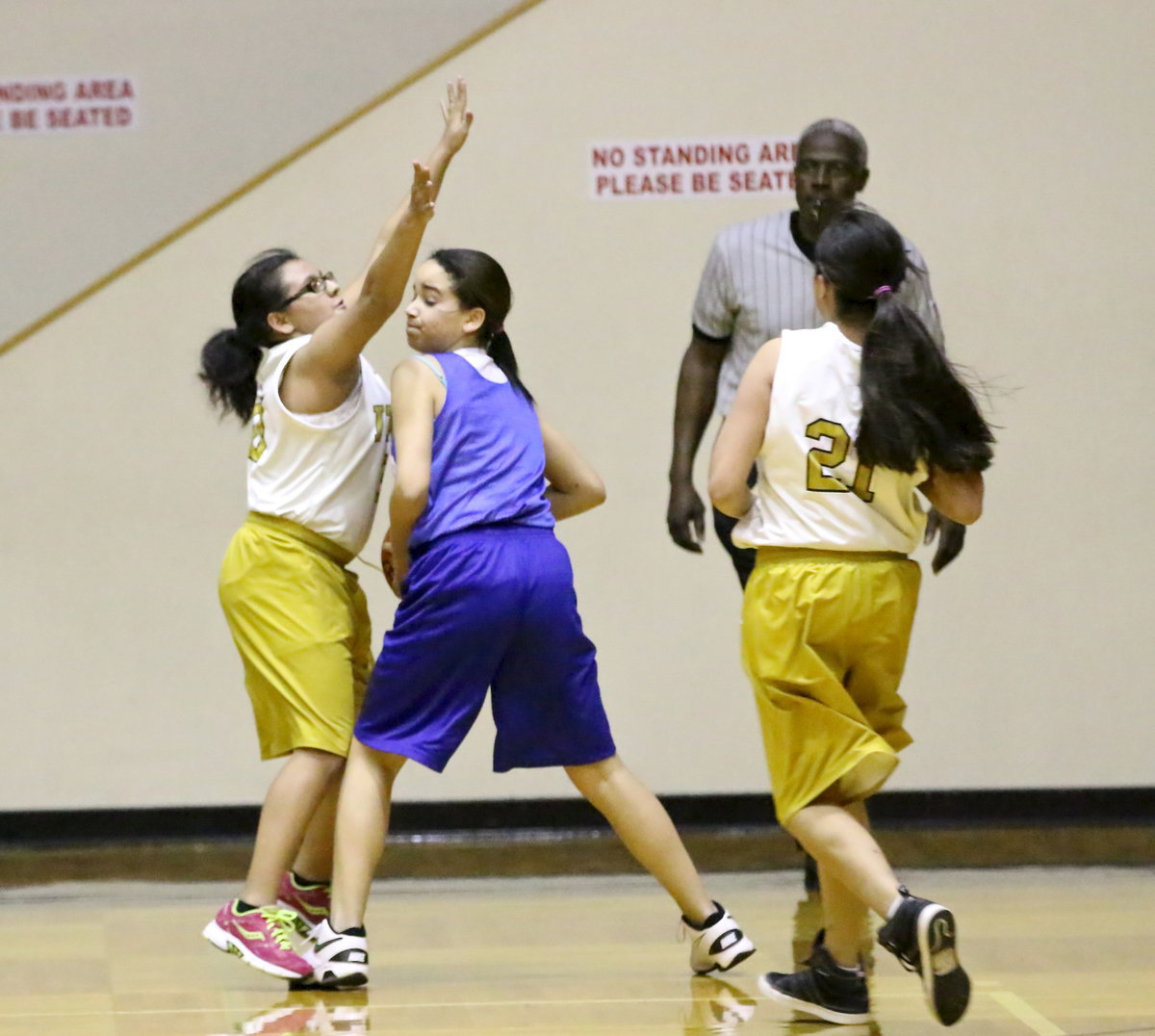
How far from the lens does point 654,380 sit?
5414mm

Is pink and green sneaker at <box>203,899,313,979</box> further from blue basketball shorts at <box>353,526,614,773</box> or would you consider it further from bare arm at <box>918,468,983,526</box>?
bare arm at <box>918,468,983,526</box>

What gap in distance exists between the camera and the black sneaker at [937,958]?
276cm

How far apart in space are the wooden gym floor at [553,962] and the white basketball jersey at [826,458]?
0.85 m

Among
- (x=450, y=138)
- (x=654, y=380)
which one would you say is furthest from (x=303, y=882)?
(x=654, y=380)

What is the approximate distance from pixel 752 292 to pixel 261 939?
6.15 feet

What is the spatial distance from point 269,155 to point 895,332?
2785 millimetres

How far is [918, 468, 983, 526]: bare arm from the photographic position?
10.1 feet

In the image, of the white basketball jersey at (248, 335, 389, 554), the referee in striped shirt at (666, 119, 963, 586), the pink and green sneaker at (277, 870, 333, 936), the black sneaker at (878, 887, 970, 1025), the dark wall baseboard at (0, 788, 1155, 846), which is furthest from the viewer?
the dark wall baseboard at (0, 788, 1155, 846)

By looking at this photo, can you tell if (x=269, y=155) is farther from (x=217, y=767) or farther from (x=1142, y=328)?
(x=1142, y=328)

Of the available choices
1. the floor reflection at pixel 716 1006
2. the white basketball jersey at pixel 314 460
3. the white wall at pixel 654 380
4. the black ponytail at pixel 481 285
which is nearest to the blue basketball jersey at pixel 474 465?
the black ponytail at pixel 481 285

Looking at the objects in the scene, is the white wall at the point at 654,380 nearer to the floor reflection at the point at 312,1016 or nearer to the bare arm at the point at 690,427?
the bare arm at the point at 690,427

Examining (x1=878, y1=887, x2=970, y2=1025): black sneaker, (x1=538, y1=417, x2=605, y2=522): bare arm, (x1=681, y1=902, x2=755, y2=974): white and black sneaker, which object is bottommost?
(x1=681, y1=902, x2=755, y2=974): white and black sneaker

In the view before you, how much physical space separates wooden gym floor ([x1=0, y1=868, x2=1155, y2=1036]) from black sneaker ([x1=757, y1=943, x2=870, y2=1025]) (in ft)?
0.12

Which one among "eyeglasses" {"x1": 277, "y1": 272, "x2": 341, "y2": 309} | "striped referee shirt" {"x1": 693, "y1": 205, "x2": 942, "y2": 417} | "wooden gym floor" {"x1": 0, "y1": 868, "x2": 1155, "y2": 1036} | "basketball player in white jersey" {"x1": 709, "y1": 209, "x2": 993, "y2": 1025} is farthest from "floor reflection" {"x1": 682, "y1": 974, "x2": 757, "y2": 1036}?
"eyeglasses" {"x1": 277, "y1": 272, "x2": 341, "y2": 309}
